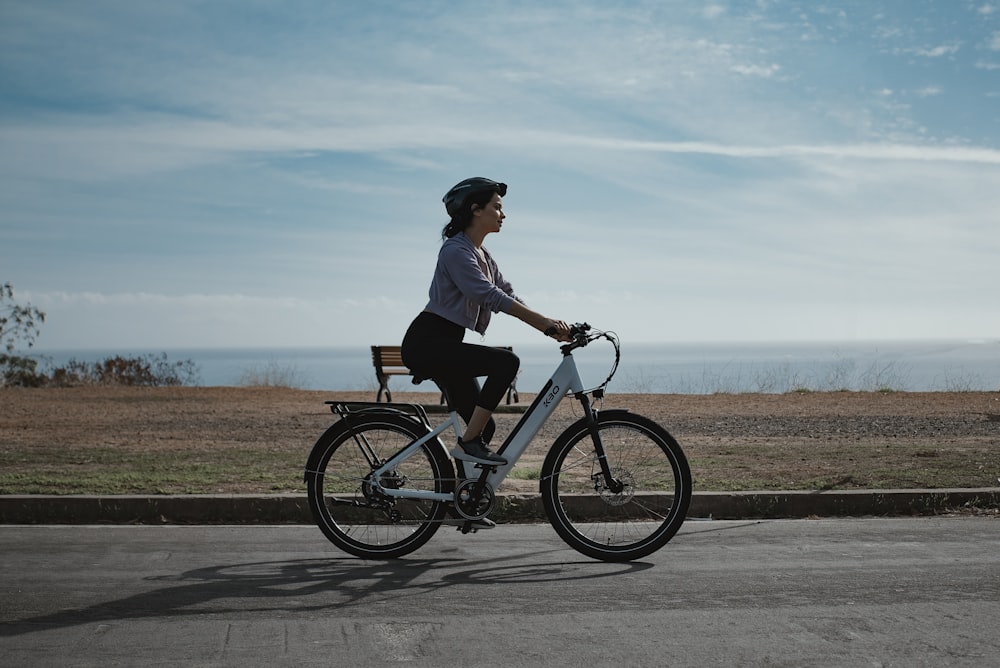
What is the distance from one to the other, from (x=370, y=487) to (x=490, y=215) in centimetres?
182

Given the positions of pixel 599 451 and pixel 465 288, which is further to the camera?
pixel 599 451

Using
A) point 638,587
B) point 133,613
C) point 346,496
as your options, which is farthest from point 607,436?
point 133,613

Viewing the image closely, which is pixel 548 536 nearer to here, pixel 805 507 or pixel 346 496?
pixel 346 496

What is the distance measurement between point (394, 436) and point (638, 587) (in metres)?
1.84

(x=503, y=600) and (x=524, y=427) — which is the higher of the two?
(x=524, y=427)

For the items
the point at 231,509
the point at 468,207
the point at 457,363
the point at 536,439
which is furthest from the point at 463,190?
the point at 536,439

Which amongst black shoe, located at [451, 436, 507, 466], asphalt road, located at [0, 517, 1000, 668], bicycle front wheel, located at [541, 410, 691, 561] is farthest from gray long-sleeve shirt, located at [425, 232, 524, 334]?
asphalt road, located at [0, 517, 1000, 668]

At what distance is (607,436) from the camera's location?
21.4 feet

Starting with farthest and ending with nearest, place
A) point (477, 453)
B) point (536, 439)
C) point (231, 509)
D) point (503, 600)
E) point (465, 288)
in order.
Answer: point (536, 439), point (231, 509), point (477, 453), point (465, 288), point (503, 600)

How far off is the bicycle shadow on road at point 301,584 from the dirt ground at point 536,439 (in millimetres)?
2340

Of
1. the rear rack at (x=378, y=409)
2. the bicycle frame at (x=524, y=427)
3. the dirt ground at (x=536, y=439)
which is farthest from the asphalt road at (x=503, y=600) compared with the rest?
Result: the dirt ground at (x=536, y=439)

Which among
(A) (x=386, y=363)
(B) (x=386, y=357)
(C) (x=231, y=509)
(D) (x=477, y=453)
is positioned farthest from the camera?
(A) (x=386, y=363)

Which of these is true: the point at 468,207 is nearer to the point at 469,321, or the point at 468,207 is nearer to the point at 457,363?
the point at 469,321

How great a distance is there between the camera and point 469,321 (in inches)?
258
